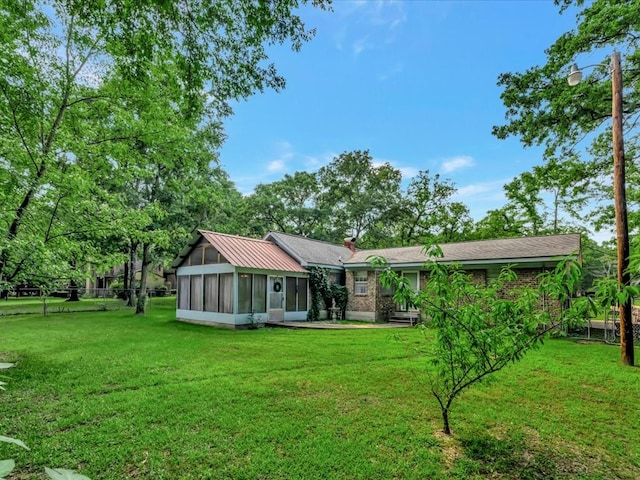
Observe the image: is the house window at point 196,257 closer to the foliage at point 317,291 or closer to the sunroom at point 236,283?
the sunroom at point 236,283

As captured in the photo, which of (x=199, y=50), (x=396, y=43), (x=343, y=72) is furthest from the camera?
(x=343, y=72)

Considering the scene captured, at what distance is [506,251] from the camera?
1398 cm

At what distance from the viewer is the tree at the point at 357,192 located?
3006cm

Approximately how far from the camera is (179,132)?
8398mm

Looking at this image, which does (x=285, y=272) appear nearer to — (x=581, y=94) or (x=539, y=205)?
(x=581, y=94)

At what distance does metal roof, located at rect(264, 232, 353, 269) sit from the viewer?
17.0m

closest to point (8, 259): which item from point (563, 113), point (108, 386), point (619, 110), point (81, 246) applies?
point (81, 246)

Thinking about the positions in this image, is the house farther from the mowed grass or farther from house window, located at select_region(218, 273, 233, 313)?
the mowed grass

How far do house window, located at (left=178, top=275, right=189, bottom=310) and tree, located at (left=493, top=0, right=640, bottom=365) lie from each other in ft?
48.2

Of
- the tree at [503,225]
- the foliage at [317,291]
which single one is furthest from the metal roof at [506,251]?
the tree at [503,225]

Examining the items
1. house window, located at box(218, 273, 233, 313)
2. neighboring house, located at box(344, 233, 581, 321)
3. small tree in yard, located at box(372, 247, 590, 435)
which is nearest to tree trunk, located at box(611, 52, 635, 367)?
neighboring house, located at box(344, 233, 581, 321)

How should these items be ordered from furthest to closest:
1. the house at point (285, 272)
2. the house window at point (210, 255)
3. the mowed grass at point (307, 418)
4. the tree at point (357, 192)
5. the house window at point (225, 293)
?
the tree at point (357, 192) < the house window at point (210, 255) < the house window at point (225, 293) < the house at point (285, 272) < the mowed grass at point (307, 418)

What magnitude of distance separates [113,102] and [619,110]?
11.8 meters

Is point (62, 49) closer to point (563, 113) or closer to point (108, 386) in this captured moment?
point (108, 386)
